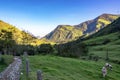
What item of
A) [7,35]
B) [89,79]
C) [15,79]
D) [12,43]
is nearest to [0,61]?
[89,79]

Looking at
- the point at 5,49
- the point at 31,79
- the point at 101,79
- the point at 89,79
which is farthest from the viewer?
the point at 5,49

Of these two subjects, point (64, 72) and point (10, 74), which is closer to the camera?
point (10, 74)

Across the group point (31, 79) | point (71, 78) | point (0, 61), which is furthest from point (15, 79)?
point (0, 61)

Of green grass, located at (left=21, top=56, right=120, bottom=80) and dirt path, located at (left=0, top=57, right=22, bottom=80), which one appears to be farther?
green grass, located at (left=21, top=56, right=120, bottom=80)

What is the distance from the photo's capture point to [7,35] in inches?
7249

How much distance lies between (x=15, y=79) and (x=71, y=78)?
12698 millimetres

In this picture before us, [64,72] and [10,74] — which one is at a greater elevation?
[10,74]

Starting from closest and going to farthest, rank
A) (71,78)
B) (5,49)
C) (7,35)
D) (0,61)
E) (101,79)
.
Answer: (71,78) → (101,79) → (0,61) → (5,49) → (7,35)

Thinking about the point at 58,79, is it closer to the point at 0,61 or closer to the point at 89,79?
the point at 89,79

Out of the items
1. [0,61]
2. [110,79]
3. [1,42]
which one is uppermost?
[1,42]

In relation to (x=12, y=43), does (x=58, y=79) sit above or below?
below

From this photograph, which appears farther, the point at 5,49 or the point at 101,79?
the point at 5,49

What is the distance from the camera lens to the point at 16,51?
157 meters

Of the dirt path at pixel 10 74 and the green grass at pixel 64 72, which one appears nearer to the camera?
the dirt path at pixel 10 74
